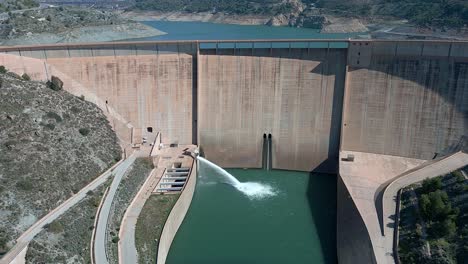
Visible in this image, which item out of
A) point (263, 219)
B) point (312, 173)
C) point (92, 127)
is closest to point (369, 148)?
point (312, 173)

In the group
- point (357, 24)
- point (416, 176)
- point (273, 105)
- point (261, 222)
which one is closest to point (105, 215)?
point (261, 222)

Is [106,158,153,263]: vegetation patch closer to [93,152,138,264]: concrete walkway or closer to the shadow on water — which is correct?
[93,152,138,264]: concrete walkway

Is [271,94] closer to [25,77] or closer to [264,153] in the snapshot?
[264,153]

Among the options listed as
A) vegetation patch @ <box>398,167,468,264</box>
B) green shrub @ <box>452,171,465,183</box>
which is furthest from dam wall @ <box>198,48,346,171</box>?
vegetation patch @ <box>398,167,468,264</box>

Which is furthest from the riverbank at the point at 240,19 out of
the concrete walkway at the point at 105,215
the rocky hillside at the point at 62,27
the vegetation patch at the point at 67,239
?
the vegetation patch at the point at 67,239

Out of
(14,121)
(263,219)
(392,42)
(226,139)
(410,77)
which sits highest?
(392,42)

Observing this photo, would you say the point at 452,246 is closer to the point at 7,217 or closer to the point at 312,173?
the point at 312,173

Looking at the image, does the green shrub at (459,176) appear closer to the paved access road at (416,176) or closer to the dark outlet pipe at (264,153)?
the paved access road at (416,176)
